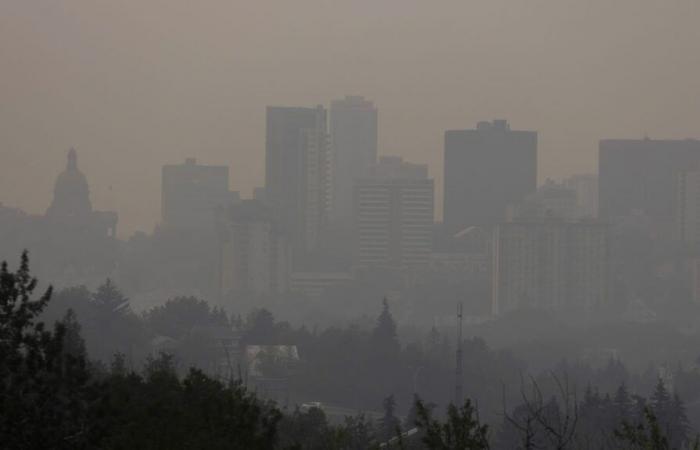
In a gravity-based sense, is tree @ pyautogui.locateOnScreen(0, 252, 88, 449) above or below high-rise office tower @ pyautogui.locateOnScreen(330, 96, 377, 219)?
below

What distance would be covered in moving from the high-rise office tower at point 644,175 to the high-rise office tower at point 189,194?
110 ft

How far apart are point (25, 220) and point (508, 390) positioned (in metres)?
91.9

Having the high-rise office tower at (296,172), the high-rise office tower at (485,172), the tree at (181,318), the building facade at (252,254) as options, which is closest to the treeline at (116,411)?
the tree at (181,318)

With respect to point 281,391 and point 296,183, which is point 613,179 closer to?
point 296,183

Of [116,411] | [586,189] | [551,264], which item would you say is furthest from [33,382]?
[586,189]

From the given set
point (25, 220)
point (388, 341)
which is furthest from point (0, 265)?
point (25, 220)

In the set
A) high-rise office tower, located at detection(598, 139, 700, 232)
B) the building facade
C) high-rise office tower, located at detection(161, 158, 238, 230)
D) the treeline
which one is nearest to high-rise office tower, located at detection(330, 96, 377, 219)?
high-rise office tower, located at detection(161, 158, 238, 230)

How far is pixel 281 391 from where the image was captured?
5919 centimetres

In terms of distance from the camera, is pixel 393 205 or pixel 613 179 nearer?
pixel 393 205

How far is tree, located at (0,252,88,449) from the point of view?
1349 cm

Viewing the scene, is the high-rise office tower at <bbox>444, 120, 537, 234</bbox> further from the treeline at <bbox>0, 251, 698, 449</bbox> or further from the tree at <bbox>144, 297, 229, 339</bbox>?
the treeline at <bbox>0, 251, 698, 449</bbox>

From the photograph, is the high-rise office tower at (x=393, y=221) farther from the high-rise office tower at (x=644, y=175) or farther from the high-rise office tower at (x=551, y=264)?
the high-rise office tower at (x=644, y=175)

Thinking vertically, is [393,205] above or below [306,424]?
above

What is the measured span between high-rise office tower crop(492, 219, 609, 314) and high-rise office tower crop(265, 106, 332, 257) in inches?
861
